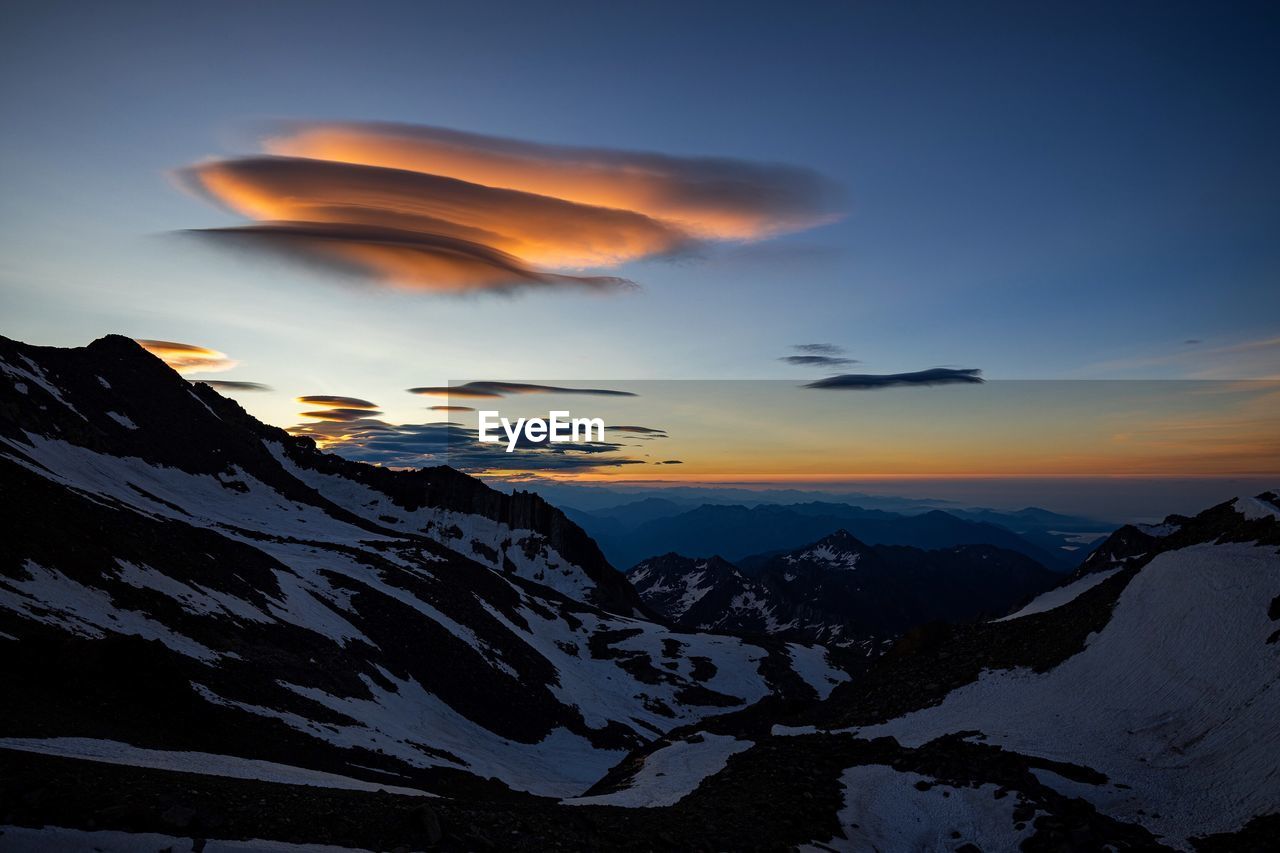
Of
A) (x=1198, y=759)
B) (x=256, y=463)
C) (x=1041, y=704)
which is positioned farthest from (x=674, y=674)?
(x=256, y=463)

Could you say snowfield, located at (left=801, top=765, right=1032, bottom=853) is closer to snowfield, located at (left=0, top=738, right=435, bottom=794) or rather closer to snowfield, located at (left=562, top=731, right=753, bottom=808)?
snowfield, located at (left=562, top=731, right=753, bottom=808)

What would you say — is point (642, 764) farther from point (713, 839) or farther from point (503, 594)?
point (503, 594)

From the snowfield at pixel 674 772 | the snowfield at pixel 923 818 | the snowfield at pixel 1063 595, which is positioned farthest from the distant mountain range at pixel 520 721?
the snowfield at pixel 1063 595

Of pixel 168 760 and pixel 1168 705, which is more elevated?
pixel 1168 705

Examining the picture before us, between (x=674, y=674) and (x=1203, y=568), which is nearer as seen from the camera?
(x=1203, y=568)

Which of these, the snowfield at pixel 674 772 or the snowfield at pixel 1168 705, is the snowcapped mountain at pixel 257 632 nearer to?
the snowfield at pixel 674 772

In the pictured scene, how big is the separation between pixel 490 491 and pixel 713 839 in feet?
612

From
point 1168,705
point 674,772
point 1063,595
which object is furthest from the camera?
point 1063,595

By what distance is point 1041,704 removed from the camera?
29.7 m

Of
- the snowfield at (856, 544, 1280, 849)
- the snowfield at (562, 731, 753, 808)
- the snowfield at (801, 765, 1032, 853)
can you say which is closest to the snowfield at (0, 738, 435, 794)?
the snowfield at (562, 731, 753, 808)

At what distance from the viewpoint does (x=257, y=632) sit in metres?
47.8

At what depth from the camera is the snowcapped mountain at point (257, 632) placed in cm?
2711

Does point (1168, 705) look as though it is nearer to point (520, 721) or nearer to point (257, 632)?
point (257, 632)

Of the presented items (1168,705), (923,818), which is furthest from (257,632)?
(1168,705)
